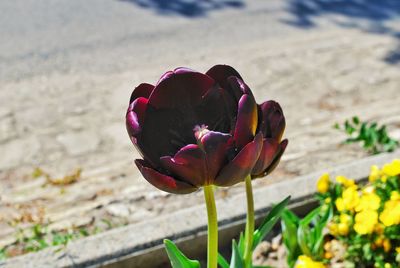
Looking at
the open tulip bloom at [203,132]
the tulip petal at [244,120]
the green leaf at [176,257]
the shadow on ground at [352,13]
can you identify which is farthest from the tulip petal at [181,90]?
the shadow on ground at [352,13]

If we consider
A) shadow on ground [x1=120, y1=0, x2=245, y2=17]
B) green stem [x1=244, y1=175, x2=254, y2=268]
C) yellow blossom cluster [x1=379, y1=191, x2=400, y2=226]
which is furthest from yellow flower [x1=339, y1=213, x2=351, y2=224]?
shadow on ground [x1=120, y1=0, x2=245, y2=17]

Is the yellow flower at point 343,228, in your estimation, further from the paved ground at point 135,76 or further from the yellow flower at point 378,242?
the paved ground at point 135,76

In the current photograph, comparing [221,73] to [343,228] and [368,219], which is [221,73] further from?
[343,228]

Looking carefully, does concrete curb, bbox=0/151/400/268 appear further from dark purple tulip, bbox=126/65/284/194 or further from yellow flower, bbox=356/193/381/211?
dark purple tulip, bbox=126/65/284/194

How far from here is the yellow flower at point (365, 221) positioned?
2.05 metres

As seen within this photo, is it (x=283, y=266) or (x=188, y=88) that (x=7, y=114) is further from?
(x=188, y=88)

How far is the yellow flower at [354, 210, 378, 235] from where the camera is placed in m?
2.05

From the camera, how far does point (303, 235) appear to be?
2305mm

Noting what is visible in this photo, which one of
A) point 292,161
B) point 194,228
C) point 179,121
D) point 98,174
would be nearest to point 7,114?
point 98,174

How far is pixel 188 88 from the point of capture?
1.56 meters

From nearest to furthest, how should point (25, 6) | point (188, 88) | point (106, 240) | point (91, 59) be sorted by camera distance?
point (188, 88)
point (106, 240)
point (91, 59)
point (25, 6)

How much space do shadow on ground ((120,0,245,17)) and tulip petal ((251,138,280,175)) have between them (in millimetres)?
5123

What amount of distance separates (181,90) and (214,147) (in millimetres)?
215

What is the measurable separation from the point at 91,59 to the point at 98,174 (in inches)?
86.0
